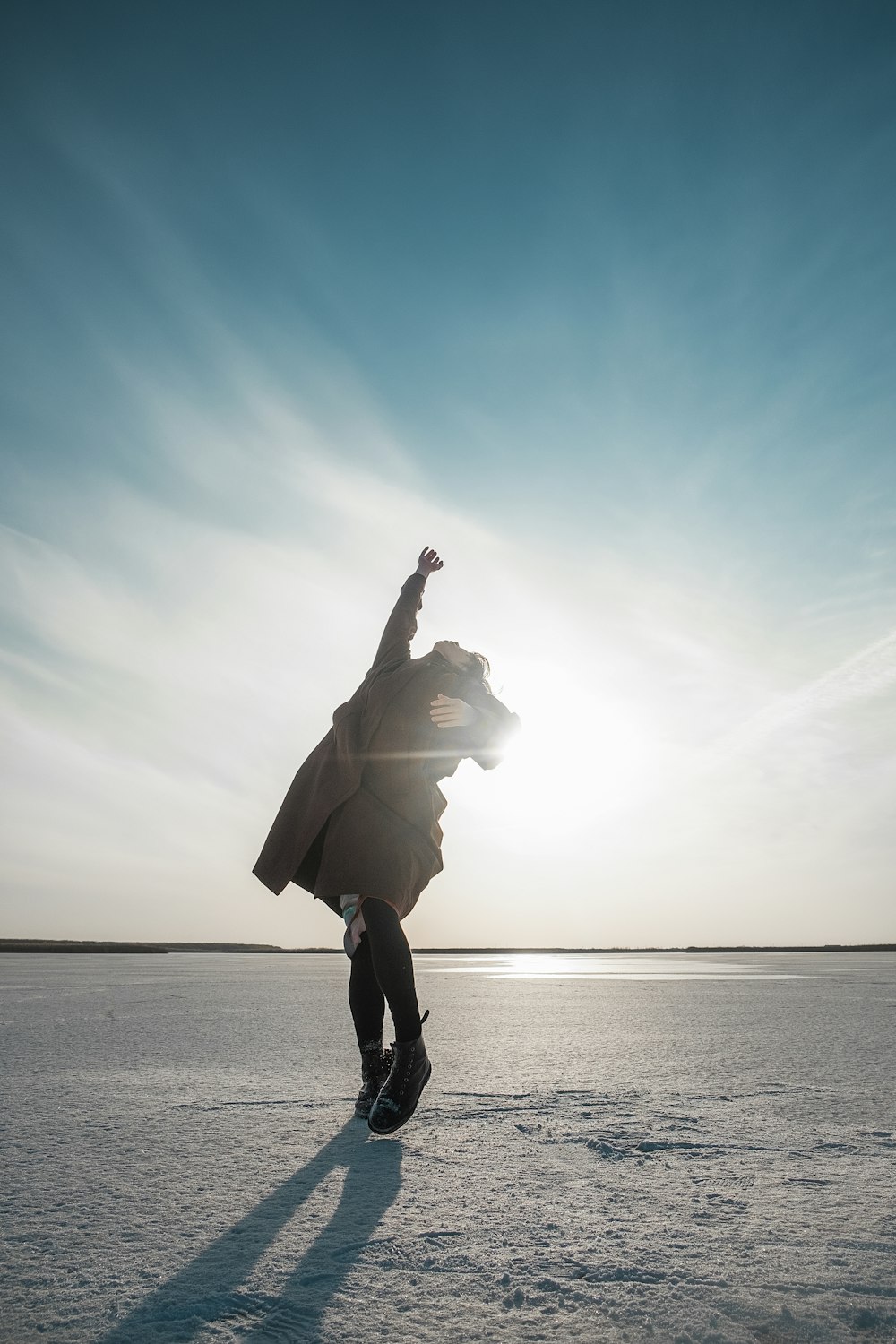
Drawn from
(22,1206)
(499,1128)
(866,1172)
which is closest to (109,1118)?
(22,1206)

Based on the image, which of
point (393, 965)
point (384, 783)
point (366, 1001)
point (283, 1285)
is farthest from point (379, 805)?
point (283, 1285)

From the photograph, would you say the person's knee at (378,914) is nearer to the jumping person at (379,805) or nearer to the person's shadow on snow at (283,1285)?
the jumping person at (379,805)

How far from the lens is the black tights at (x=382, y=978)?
2.64 m

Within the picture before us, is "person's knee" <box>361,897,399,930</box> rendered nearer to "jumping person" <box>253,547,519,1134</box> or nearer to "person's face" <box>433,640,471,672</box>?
"jumping person" <box>253,547,519,1134</box>

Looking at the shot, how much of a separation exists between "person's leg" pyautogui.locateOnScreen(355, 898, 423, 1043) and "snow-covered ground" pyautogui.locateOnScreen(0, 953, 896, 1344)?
0.30 m

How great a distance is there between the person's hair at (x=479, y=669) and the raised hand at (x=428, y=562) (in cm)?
66

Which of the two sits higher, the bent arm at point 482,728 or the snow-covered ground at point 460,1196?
the bent arm at point 482,728

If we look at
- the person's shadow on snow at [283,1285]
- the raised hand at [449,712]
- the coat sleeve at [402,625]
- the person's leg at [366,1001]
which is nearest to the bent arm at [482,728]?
the raised hand at [449,712]

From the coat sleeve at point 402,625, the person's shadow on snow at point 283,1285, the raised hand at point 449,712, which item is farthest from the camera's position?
the coat sleeve at point 402,625

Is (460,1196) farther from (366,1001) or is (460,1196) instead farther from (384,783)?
(384,783)

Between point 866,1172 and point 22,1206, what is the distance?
1.86 m

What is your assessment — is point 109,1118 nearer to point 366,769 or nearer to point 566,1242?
point 366,769

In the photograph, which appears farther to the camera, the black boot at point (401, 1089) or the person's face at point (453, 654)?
the person's face at point (453, 654)

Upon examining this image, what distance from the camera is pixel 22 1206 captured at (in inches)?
69.7
